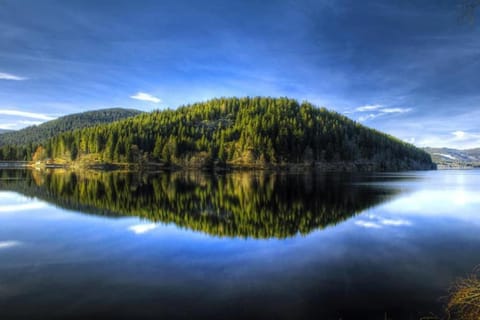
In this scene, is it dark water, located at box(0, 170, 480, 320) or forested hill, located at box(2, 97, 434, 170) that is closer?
dark water, located at box(0, 170, 480, 320)

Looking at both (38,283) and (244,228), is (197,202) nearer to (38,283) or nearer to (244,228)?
(244,228)

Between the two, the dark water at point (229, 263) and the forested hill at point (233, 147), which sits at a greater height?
the forested hill at point (233, 147)

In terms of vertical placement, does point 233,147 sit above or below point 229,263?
above

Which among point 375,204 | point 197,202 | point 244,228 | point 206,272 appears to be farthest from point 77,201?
point 375,204

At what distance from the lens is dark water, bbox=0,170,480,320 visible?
9.01 meters

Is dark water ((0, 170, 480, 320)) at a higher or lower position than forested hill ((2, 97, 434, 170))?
lower

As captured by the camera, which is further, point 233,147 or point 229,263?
point 233,147

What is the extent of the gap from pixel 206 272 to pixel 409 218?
20.5m

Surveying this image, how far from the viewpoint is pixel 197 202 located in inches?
1292

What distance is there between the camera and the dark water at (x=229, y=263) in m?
9.01

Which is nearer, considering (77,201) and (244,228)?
(244,228)

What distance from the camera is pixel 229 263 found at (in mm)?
13234

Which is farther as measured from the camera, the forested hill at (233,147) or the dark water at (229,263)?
the forested hill at (233,147)

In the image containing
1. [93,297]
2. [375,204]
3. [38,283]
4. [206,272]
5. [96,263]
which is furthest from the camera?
[375,204]
